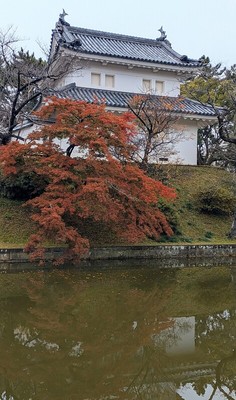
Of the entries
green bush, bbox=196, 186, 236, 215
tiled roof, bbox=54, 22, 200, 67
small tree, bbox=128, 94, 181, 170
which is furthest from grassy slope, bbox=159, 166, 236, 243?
tiled roof, bbox=54, 22, 200, 67

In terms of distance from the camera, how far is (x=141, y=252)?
49.0 feet

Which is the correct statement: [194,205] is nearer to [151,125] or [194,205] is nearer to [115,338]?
[151,125]

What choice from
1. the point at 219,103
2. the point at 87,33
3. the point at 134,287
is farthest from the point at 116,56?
the point at 134,287

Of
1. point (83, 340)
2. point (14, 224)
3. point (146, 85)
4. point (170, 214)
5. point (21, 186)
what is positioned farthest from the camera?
point (146, 85)

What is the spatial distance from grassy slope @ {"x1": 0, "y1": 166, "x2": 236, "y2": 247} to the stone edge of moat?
58 cm

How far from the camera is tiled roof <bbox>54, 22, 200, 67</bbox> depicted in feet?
74.0

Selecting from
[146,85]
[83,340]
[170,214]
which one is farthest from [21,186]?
[146,85]

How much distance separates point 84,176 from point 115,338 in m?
7.52

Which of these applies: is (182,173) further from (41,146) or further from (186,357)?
(186,357)

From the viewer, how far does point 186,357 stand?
20.9 ft

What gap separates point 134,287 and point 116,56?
15128 millimetres

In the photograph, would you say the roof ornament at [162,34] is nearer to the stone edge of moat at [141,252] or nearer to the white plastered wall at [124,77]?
the white plastered wall at [124,77]

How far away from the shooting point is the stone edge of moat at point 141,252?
13.4 meters

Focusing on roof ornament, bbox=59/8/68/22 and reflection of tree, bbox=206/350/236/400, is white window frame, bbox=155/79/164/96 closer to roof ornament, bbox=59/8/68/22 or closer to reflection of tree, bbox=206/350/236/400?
roof ornament, bbox=59/8/68/22
